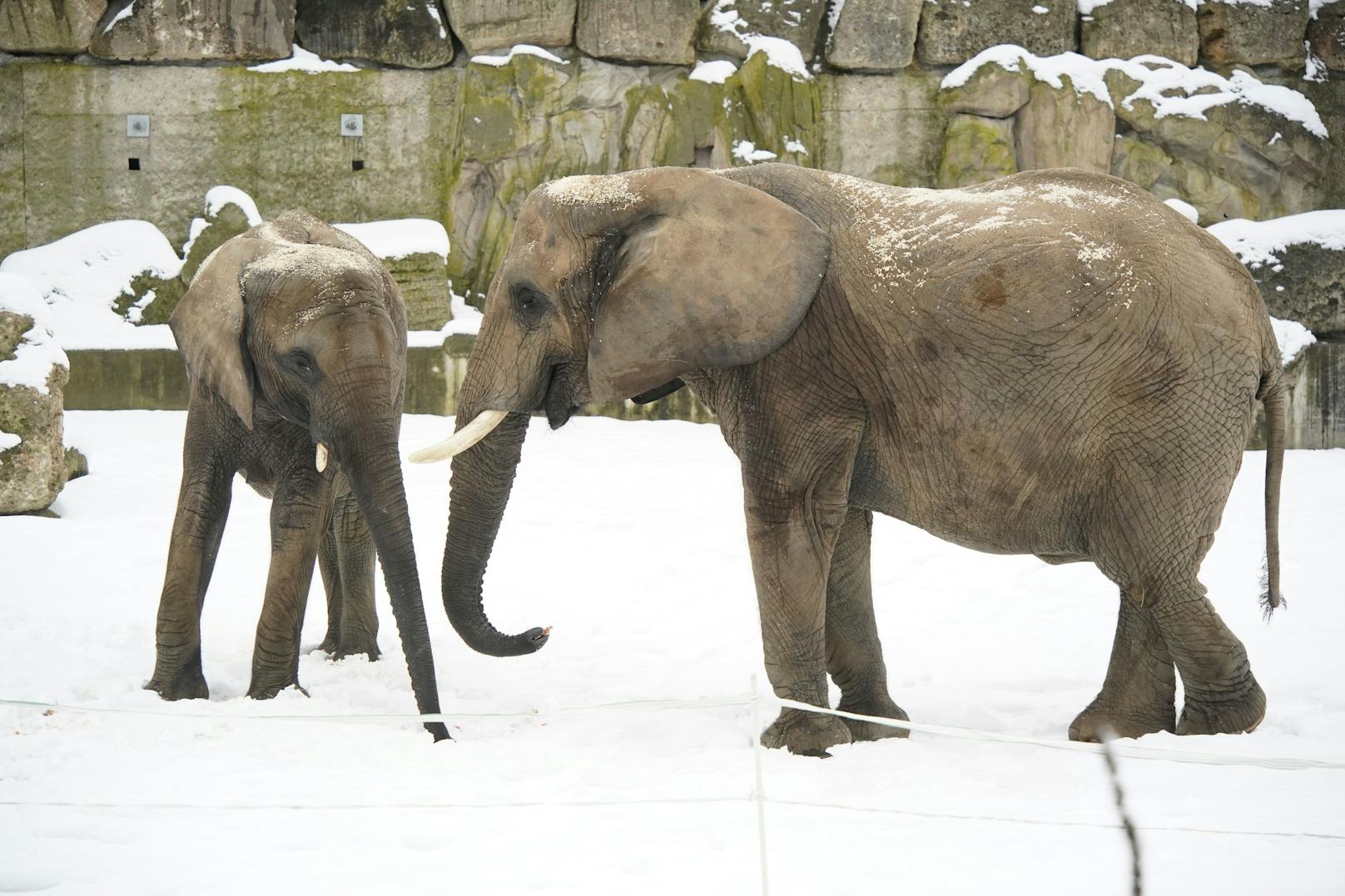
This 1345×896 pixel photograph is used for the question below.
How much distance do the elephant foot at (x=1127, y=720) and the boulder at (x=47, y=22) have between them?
1144cm

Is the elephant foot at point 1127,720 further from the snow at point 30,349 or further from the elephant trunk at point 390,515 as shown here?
the snow at point 30,349

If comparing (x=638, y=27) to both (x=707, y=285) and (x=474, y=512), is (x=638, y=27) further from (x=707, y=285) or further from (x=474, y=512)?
(x=707, y=285)

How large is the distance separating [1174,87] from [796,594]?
10.8 meters

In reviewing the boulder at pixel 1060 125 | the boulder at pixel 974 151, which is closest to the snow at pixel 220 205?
the boulder at pixel 974 151

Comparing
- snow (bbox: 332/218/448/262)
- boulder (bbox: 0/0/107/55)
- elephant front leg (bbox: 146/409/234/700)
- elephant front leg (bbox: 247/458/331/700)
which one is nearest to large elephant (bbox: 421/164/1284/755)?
elephant front leg (bbox: 247/458/331/700)

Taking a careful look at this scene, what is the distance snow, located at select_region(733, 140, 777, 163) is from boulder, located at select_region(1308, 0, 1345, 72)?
214 inches

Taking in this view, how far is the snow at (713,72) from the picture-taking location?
44.7 ft

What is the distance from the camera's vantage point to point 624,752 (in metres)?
4.90

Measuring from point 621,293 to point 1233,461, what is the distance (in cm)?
205

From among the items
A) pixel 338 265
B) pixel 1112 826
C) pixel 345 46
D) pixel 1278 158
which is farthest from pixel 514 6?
pixel 1112 826

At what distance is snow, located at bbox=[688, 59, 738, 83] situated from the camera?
13.6 metres

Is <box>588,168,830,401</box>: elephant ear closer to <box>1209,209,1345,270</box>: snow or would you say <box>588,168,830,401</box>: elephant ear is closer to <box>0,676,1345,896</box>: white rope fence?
<box>0,676,1345,896</box>: white rope fence

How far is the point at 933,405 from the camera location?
15.5 feet

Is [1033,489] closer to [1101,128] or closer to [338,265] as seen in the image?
[338,265]
